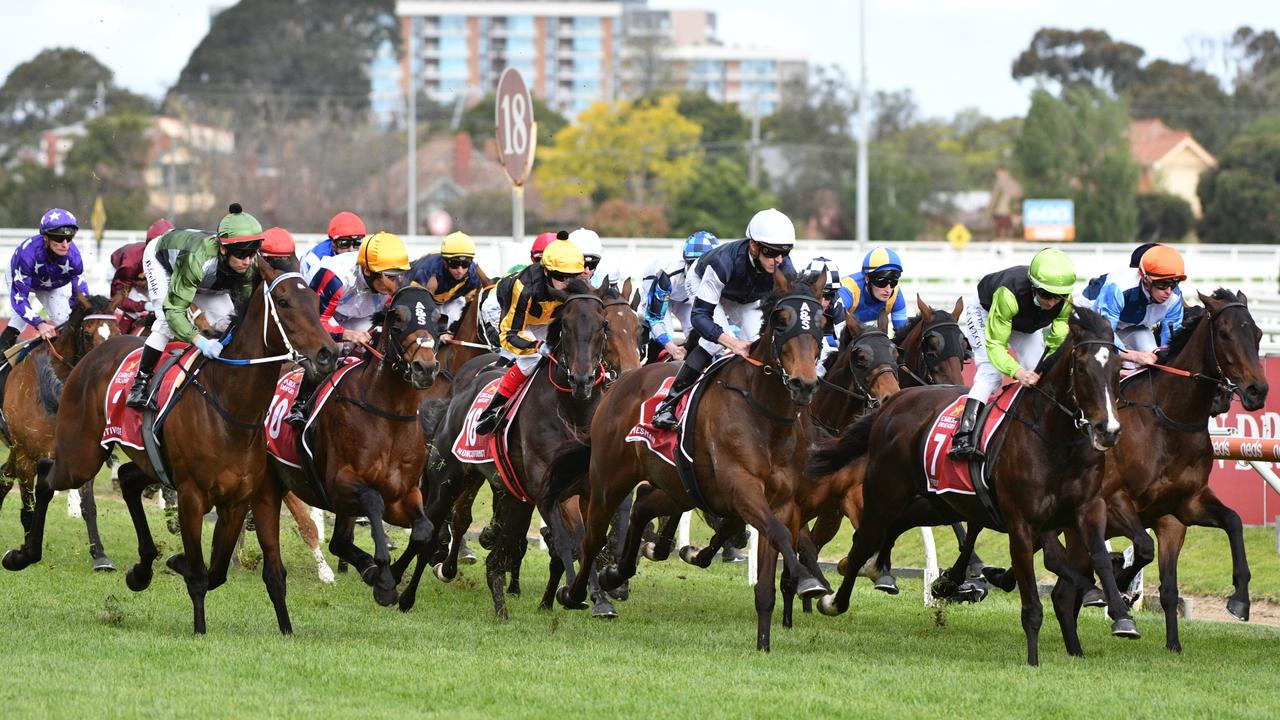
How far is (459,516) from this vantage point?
1172cm

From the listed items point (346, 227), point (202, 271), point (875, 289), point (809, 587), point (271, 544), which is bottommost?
point (809, 587)

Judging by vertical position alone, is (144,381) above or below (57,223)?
below

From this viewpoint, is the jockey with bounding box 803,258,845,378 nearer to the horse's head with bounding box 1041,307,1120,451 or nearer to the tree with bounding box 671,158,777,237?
the horse's head with bounding box 1041,307,1120,451

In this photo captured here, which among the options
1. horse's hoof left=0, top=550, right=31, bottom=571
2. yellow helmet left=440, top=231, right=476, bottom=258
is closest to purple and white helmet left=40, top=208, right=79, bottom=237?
yellow helmet left=440, top=231, right=476, bottom=258

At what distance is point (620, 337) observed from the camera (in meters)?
10.6

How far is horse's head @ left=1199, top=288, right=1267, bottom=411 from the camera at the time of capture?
9.30 meters

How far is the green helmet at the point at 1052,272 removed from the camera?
28.9 feet

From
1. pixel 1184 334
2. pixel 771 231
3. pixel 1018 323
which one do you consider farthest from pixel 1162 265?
pixel 771 231

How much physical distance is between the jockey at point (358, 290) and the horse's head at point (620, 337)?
1206 mm

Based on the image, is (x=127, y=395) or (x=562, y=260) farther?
(x=562, y=260)

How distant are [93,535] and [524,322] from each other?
377 cm

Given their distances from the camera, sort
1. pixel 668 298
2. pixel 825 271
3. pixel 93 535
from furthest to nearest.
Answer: pixel 93 535 < pixel 668 298 < pixel 825 271

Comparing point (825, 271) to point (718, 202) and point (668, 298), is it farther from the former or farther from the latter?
point (718, 202)

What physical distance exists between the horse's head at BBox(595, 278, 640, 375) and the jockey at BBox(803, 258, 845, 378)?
1.09 metres
